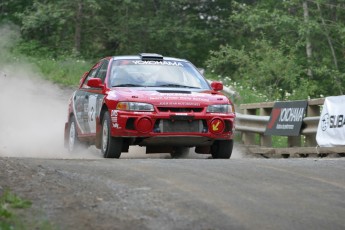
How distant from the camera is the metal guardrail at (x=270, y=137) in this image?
52.8ft

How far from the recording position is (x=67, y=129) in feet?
53.0

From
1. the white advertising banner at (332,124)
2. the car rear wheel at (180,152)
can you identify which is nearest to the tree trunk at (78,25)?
the white advertising banner at (332,124)

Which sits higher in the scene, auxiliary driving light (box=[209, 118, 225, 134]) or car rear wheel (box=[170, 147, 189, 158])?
auxiliary driving light (box=[209, 118, 225, 134])

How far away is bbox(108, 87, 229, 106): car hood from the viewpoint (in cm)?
1266

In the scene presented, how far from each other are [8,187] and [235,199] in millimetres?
2010

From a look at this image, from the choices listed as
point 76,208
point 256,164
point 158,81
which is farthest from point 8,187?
point 158,81

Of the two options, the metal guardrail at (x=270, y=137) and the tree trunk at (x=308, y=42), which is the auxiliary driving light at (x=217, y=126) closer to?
the metal guardrail at (x=270, y=137)

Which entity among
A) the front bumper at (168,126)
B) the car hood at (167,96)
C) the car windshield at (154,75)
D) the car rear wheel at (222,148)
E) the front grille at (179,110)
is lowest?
the car rear wheel at (222,148)

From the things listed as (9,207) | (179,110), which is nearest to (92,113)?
(179,110)

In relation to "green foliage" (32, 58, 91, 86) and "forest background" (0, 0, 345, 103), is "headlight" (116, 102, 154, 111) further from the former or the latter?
"forest background" (0, 0, 345, 103)

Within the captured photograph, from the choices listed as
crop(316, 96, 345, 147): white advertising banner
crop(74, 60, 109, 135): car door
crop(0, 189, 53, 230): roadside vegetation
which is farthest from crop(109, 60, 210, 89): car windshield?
crop(0, 189, 53, 230): roadside vegetation

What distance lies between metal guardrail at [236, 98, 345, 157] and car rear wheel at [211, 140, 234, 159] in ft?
7.77

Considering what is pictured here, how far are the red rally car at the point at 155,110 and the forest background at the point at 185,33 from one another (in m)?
14.9

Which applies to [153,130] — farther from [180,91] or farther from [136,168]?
[136,168]
